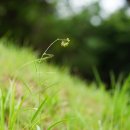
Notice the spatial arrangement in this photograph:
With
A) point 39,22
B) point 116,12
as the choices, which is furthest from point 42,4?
point 116,12

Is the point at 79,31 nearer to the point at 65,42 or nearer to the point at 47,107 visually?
the point at 47,107

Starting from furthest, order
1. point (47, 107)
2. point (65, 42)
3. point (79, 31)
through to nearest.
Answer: point (79, 31), point (47, 107), point (65, 42)

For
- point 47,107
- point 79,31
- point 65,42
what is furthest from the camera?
point 79,31

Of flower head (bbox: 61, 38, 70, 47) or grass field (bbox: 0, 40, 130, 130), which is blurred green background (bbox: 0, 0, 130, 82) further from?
flower head (bbox: 61, 38, 70, 47)

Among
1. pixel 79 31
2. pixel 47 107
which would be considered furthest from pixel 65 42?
pixel 79 31

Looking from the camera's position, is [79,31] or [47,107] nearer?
[47,107]

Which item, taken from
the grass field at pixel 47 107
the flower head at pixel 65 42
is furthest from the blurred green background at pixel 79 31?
the flower head at pixel 65 42

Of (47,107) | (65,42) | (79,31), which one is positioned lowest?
(47,107)

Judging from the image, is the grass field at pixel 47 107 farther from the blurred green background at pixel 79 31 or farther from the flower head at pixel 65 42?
the blurred green background at pixel 79 31

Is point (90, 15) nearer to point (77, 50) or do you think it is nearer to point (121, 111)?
point (77, 50)
